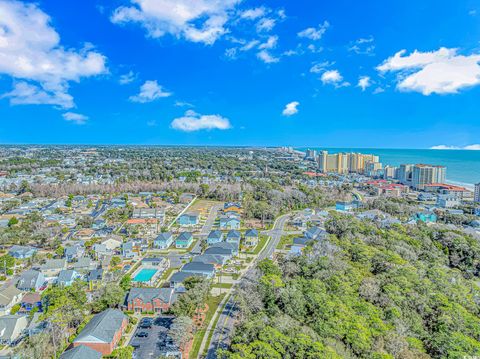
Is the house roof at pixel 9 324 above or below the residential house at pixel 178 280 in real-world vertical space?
below

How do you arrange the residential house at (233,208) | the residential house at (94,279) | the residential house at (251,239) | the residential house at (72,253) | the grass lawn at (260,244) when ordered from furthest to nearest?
the residential house at (233,208) < the residential house at (251,239) < the grass lawn at (260,244) < the residential house at (72,253) < the residential house at (94,279)

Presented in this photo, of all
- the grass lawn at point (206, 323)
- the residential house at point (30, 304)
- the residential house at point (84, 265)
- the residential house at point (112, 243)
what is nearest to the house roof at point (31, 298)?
the residential house at point (30, 304)

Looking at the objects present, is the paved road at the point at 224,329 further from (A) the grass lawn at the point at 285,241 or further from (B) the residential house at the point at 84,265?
(B) the residential house at the point at 84,265

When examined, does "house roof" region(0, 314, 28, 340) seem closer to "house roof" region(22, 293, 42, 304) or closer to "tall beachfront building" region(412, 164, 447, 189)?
"house roof" region(22, 293, 42, 304)

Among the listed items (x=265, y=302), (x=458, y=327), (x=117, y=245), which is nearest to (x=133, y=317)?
(x=265, y=302)

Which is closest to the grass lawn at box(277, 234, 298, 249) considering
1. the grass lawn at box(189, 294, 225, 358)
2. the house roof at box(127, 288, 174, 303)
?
the grass lawn at box(189, 294, 225, 358)

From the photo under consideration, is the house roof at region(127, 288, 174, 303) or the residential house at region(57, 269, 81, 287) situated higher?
the house roof at region(127, 288, 174, 303)
